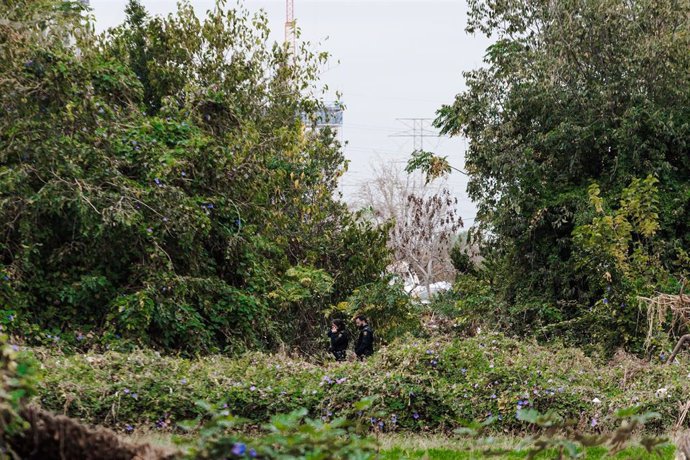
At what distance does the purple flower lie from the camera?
123 inches

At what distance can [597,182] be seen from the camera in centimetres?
1967

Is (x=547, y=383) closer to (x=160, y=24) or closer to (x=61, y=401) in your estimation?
(x=61, y=401)

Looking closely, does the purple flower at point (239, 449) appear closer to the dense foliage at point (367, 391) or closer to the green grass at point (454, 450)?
the green grass at point (454, 450)

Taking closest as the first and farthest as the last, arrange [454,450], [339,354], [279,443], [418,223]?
[279,443], [454,450], [339,354], [418,223]

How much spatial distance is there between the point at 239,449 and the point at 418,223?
103ft

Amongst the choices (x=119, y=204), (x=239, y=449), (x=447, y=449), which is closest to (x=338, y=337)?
(x=119, y=204)

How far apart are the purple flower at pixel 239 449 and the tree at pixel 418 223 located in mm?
24799

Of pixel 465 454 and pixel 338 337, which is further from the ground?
pixel 338 337

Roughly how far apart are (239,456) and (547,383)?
23.7ft

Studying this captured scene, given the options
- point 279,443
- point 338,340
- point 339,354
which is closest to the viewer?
point 279,443

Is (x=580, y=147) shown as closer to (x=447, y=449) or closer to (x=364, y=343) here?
(x=364, y=343)

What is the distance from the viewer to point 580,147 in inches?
770

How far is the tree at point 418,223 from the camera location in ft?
113

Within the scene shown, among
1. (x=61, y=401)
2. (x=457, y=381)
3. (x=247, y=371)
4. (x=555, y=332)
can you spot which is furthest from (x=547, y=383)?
(x=555, y=332)
